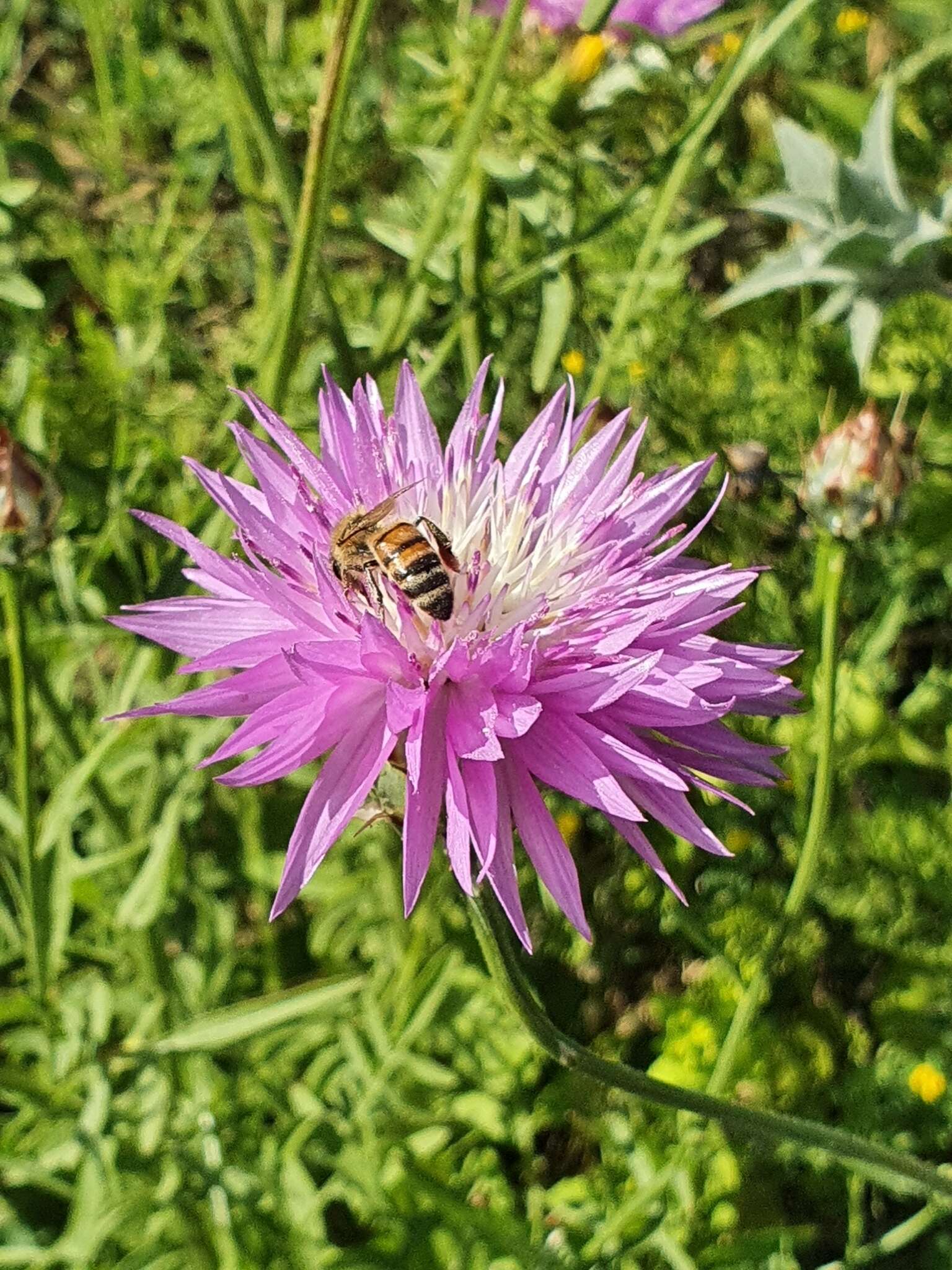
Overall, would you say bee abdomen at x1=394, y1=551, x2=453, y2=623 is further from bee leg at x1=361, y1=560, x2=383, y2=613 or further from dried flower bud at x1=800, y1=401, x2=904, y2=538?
dried flower bud at x1=800, y1=401, x2=904, y2=538

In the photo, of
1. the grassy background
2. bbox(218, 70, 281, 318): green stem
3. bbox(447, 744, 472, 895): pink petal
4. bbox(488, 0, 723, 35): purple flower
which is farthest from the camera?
bbox(488, 0, 723, 35): purple flower

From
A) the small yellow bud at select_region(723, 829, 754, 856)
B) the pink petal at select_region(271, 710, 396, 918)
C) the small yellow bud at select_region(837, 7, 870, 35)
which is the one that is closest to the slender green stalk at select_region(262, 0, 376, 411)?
the pink petal at select_region(271, 710, 396, 918)

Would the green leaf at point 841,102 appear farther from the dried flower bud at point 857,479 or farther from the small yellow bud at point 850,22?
the dried flower bud at point 857,479

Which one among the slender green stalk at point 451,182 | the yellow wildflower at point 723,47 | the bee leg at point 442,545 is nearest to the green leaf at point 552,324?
the slender green stalk at point 451,182

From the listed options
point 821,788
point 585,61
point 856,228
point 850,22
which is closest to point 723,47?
point 850,22

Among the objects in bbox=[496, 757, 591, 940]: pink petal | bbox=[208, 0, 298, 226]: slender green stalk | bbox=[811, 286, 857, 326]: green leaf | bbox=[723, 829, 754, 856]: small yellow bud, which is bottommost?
bbox=[723, 829, 754, 856]: small yellow bud
